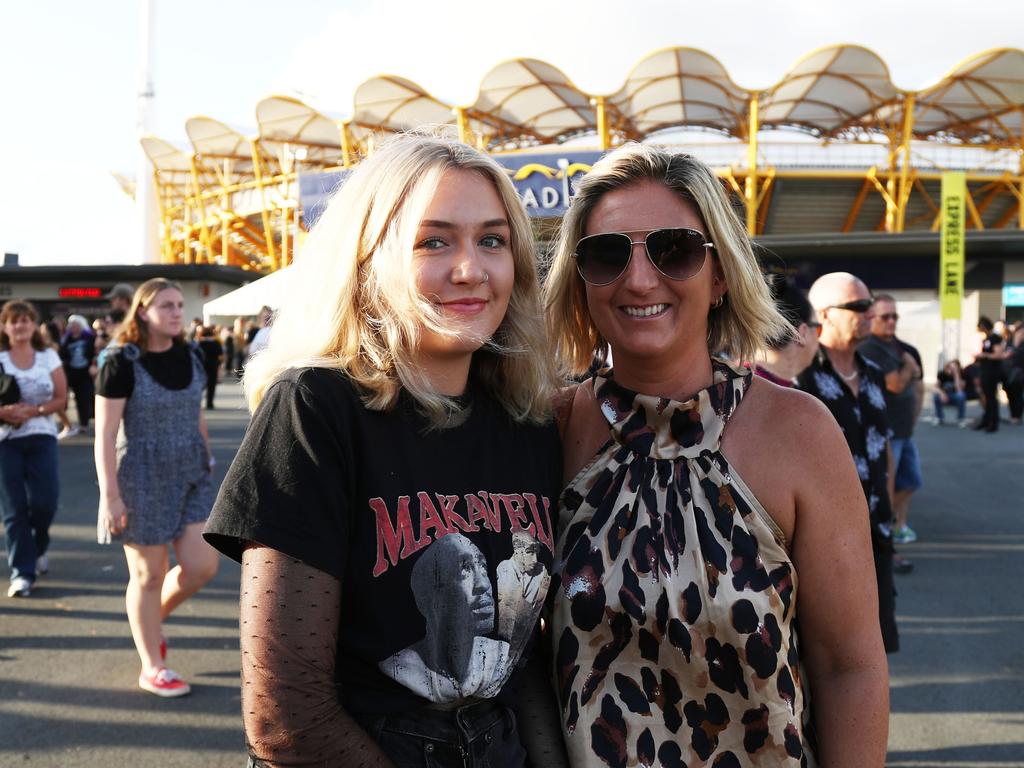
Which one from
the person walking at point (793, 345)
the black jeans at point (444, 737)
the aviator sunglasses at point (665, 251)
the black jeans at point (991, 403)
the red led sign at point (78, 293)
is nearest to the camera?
the black jeans at point (444, 737)

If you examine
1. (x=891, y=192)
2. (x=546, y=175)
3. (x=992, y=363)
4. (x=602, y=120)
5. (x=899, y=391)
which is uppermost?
(x=602, y=120)

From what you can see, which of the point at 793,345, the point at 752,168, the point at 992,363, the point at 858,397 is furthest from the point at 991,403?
the point at 752,168

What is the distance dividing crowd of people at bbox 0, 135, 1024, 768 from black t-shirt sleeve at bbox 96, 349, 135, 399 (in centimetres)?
295

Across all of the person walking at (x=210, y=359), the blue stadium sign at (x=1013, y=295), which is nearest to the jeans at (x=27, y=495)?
the person walking at (x=210, y=359)

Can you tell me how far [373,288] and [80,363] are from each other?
13006 mm

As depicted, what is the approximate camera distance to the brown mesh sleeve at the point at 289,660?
1298mm

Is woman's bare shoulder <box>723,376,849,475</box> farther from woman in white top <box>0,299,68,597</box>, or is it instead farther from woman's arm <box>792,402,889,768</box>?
woman in white top <box>0,299,68,597</box>

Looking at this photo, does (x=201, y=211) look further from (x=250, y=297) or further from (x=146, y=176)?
(x=250, y=297)

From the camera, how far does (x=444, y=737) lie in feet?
4.74

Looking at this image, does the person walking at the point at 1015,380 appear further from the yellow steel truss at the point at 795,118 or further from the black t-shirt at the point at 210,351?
the yellow steel truss at the point at 795,118

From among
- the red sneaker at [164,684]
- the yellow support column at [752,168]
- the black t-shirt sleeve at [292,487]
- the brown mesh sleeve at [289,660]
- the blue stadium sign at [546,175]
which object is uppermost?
the yellow support column at [752,168]

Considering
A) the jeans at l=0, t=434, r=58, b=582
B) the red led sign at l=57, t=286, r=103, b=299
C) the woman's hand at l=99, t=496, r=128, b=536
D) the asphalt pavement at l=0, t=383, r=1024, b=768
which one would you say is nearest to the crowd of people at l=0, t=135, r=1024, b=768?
the asphalt pavement at l=0, t=383, r=1024, b=768

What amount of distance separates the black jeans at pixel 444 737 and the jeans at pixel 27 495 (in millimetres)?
5245

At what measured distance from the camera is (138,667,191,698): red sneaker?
13.4ft
